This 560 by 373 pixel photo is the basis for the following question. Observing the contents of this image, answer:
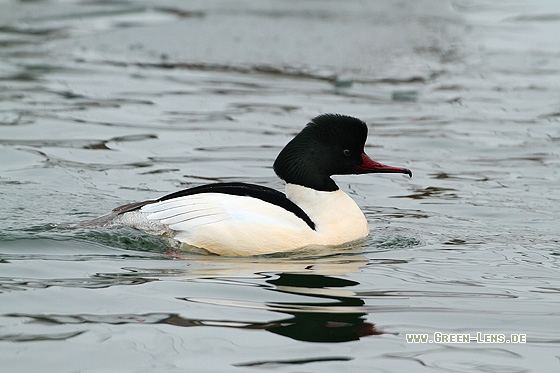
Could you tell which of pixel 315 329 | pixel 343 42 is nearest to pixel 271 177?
pixel 315 329

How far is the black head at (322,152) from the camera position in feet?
23.6

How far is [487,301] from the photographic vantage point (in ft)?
19.9

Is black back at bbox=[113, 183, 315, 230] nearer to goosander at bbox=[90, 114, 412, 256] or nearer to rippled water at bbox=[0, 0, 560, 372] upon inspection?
goosander at bbox=[90, 114, 412, 256]

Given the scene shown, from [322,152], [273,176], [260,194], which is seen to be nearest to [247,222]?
[260,194]

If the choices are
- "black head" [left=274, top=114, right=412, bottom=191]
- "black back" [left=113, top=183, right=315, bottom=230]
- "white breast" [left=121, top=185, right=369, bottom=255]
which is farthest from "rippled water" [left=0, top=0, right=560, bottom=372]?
"black head" [left=274, top=114, right=412, bottom=191]

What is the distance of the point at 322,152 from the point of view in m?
7.23

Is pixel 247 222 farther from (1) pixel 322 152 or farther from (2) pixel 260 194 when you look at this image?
(1) pixel 322 152

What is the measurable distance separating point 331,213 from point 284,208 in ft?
1.26

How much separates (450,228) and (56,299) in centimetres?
359

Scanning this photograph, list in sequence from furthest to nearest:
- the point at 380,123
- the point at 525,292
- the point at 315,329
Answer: the point at 380,123 → the point at 525,292 → the point at 315,329

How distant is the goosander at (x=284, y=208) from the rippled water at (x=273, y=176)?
0.44ft

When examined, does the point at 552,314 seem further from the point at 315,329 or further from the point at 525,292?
the point at 315,329

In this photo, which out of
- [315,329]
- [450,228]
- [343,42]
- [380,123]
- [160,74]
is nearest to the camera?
[315,329]

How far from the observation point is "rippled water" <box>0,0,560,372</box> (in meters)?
5.22
